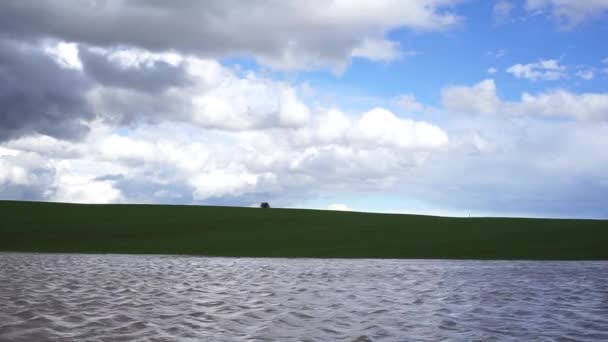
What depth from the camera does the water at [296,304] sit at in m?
9.84

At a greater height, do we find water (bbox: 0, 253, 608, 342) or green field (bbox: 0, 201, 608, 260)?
green field (bbox: 0, 201, 608, 260)

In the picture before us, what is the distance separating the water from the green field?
10.8 metres

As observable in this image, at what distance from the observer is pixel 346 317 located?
11.6 metres

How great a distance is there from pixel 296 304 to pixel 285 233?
93.5 ft

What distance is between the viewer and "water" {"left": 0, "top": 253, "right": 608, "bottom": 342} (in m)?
9.84

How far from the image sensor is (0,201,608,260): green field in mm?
34000

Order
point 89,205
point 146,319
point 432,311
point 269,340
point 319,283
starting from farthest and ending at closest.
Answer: point 89,205 < point 319,283 < point 432,311 < point 146,319 < point 269,340

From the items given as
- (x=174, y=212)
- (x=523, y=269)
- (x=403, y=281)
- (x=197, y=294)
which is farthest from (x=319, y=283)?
(x=174, y=212)

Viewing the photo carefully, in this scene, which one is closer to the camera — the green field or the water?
the water

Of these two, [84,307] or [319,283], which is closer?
[84,307]

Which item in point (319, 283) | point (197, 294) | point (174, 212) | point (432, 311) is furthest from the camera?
point (174, 212)

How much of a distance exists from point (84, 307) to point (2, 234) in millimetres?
33642

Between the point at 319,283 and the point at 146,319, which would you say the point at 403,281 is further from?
the point at 146,319

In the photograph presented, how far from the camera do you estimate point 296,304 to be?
43.8ft
